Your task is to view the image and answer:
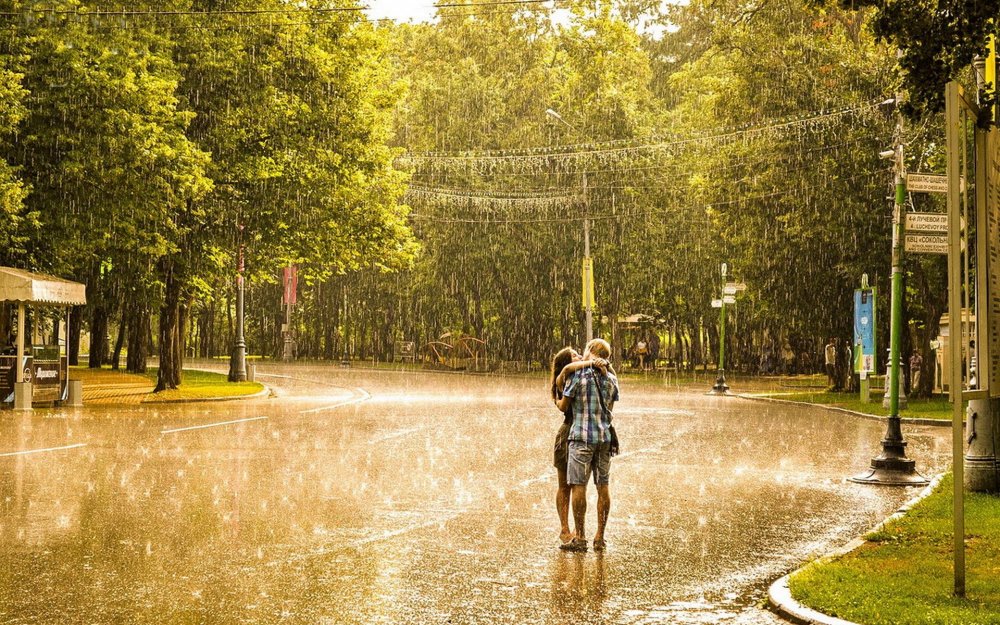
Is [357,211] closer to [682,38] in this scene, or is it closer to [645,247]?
[645,247]

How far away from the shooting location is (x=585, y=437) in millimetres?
9820

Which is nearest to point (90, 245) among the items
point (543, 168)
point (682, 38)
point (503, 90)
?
point (543, 168)

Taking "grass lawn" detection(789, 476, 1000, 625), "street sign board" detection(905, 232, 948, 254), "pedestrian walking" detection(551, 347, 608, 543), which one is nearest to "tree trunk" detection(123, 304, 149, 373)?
"street sign board" detection(905, 232, 948, 254)

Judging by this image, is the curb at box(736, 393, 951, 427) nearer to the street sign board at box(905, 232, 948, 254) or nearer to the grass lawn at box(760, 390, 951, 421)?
the grass lawn at box(760, 390, 951, 421)

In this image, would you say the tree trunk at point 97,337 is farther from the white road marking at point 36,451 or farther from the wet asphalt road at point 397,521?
the white road marking at point 36,451

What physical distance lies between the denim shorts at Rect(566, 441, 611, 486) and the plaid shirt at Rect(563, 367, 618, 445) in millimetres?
56

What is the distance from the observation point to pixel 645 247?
59.9m

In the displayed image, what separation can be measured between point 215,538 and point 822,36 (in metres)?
33.7

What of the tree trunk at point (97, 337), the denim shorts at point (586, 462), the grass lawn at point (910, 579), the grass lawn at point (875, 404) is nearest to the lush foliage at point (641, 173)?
the grass lawn at point (875, 404)

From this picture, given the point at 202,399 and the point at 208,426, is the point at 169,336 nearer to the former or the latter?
the point at 202,399

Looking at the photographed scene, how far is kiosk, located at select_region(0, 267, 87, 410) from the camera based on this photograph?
27391 millimetres

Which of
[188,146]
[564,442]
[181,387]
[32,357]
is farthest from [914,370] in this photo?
[564,442]

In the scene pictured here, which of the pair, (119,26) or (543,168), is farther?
(543,168)

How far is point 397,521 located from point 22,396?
1955cm
